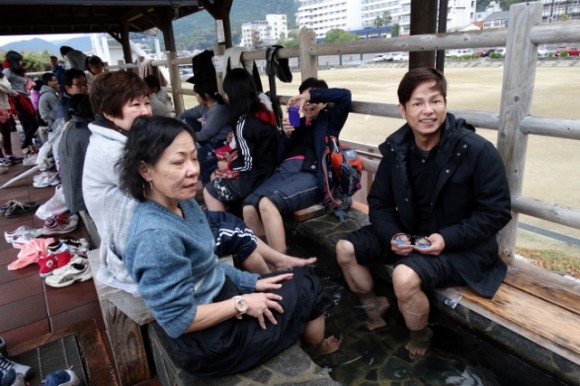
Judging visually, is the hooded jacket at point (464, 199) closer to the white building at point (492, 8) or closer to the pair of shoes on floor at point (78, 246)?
the pair of shoes on floor at point (78, 246)

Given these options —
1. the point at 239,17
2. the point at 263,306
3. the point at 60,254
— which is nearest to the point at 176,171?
the point at 263,306

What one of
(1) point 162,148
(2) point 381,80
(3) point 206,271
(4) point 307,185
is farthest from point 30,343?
(2) point 381,80

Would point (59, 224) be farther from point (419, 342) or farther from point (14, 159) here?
point (14, 159)

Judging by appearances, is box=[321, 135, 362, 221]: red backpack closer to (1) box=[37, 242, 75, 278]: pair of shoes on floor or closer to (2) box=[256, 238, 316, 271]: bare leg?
(2) box=[256, 238, 316, 271]: bare leg

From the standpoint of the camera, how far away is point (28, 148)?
7.46 metres

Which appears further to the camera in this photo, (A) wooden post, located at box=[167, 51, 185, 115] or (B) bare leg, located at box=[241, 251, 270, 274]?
(A) wooden post, located at box=[167, 51, 185, 115]

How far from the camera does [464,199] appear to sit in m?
2.08

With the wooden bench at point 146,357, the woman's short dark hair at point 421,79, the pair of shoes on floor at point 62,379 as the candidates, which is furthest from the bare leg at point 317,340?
the woman's short dark hair at point 421,79

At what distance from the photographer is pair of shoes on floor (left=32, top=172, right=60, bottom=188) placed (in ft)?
18.3

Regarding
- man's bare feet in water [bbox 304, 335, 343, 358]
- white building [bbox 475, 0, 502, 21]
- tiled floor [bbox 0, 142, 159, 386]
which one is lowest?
tiled floor [bbox 0, 142, 159, 386]

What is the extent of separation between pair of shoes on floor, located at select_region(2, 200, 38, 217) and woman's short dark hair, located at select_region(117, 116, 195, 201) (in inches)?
157

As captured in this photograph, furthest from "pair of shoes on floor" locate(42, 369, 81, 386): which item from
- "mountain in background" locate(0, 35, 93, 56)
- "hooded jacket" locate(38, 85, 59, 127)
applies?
"mountain in background" locate(0, 35, 93, 56)

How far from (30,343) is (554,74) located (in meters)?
34.4

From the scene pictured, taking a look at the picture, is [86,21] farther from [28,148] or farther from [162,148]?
[162,148]
